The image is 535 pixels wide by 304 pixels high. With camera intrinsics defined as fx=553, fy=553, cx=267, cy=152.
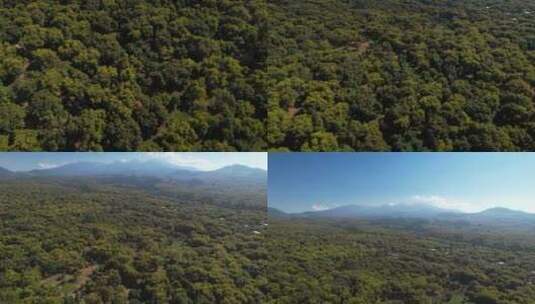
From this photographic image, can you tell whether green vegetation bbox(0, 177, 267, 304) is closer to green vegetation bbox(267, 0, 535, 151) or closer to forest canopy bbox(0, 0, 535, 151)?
forest canopy bbox(0, 0, 535, 151)

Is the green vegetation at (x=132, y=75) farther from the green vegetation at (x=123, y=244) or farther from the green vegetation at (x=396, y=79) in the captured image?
the green vegetation at (x=123, y=244)

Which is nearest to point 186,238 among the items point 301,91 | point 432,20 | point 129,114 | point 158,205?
point 158,205

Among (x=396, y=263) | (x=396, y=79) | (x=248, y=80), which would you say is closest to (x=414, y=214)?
(x=396, y=263)

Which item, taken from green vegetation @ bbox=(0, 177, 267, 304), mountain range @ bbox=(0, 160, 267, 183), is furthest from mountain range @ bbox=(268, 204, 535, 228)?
green vegetation @ bbox=(0, 177, 267, 304)

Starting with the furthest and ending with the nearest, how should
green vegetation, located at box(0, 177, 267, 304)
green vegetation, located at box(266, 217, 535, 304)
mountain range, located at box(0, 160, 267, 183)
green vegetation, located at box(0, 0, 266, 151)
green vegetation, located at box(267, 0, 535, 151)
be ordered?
1. green vegetation, located at box(267, 0, 535, 151)
2. green vegetation, located at box(0, 0, 266, 151)
3. mountain range, located at box(0, 160, 267, 183)
4. green vegetation, located at box(266, 217, 535, 304)
5. green vegetation, located at box(0, 177, 267, 304)

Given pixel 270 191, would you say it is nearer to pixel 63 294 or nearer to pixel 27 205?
pixel 63 294

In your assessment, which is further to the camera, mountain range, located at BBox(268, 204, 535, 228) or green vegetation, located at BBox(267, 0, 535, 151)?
green vegetation, located at BBox(267, 0, 535, 151)

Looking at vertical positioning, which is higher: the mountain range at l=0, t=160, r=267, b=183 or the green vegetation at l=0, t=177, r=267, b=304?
the mountain range at l=0, t=160, r=267, b=183
